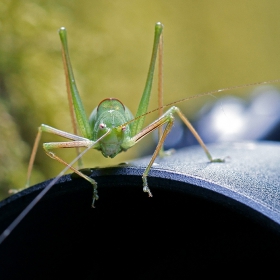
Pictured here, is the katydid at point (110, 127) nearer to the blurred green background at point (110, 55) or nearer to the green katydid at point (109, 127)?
the green katydid at point (109, 127)

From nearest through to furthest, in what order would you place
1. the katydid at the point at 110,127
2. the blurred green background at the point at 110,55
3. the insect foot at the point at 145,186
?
the insect foot at the point at 145,186, the katydid at the point at 110,127, the blurred green background at the point at 110,55

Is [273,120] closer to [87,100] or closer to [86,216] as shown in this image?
[87,100]

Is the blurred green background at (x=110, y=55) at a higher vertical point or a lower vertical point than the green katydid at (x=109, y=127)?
higher

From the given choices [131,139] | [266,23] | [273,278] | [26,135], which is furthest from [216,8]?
[273,278]

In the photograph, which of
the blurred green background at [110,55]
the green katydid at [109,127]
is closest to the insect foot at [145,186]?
the green katydid at [109,127]

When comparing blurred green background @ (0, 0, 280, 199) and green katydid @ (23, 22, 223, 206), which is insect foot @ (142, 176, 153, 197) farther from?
blurred green background @ (0, 0, 280, 199)

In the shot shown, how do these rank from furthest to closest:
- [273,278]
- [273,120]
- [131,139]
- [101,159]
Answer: [101,159] < [273,120] < [131,139] < [273,278]

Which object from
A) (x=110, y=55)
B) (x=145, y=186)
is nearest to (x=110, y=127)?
(x=145, y=186)

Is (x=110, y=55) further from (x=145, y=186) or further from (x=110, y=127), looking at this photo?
(x=145, y=186)
